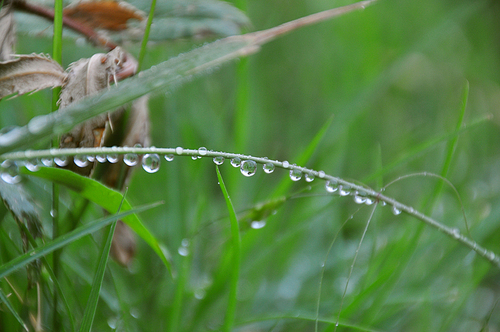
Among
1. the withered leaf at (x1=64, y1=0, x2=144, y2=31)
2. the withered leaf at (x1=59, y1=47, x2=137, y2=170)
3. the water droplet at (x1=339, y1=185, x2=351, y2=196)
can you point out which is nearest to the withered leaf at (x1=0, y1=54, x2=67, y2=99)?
the withered leaf at (x1=59, y1=47, x2=137, y2=170)

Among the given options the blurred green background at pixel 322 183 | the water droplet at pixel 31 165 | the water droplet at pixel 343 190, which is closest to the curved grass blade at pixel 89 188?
the water droplet at pixel 31 165

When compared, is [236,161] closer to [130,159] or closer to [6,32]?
[130,159]

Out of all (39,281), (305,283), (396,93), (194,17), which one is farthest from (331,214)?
(396,93)

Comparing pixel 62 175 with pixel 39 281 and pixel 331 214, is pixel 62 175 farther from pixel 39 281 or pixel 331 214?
pixel 331 214

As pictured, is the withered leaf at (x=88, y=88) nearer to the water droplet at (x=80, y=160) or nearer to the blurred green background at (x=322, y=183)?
the water droplet at (x=80, y=160)

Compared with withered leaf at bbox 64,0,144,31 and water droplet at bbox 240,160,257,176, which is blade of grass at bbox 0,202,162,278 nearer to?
water droplet at bbox 240,160,257,176

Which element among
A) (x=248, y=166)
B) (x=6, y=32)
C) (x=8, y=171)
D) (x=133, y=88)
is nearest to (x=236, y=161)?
(x=248, y=166)
